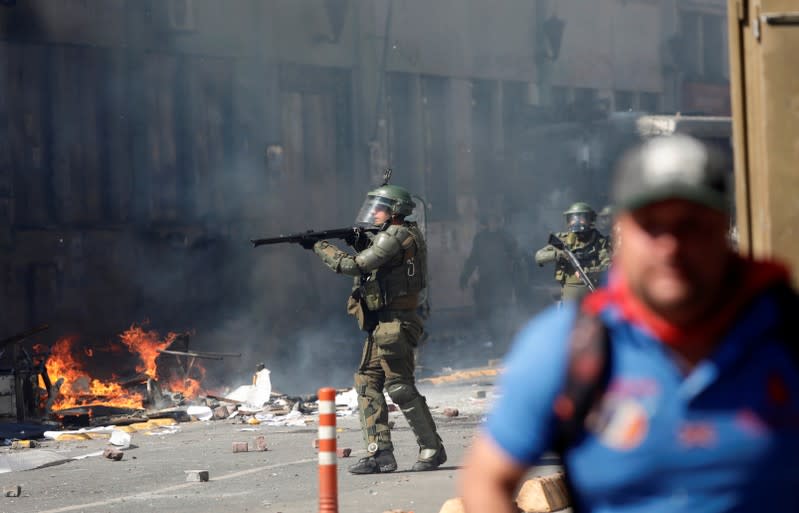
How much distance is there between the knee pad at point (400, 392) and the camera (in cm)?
913

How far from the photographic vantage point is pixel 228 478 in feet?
30.3

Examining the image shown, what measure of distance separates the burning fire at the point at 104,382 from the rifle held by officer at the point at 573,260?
4.38 m

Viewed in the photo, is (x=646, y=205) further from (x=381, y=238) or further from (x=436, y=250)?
(x=436, y=250)

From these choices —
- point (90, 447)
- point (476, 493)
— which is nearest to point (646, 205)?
point (476, 493)

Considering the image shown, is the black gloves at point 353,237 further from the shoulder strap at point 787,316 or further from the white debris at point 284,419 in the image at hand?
the shoulder strap at point 787,316

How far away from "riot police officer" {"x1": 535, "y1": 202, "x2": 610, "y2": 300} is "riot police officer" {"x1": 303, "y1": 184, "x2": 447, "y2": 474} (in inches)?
196

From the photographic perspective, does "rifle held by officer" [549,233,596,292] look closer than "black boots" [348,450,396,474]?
No

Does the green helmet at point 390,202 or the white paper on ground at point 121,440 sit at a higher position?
the green helmet at point 390,202

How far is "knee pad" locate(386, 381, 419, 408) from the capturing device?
30.0 feet

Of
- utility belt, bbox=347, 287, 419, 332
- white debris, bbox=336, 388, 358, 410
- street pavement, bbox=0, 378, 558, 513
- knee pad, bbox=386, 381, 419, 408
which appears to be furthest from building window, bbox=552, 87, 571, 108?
knee pad, bbox=386, 381, 419, 408

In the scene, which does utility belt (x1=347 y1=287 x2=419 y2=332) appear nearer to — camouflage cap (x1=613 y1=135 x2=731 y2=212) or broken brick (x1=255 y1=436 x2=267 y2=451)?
broken brick (x1=255 y1=436 x2=267 y2=451)

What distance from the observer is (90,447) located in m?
11.5

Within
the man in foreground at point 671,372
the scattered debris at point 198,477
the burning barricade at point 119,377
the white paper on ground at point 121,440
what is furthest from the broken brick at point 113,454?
the man in foreground at point 671,372

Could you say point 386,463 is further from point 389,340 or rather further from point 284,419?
point 284,419
